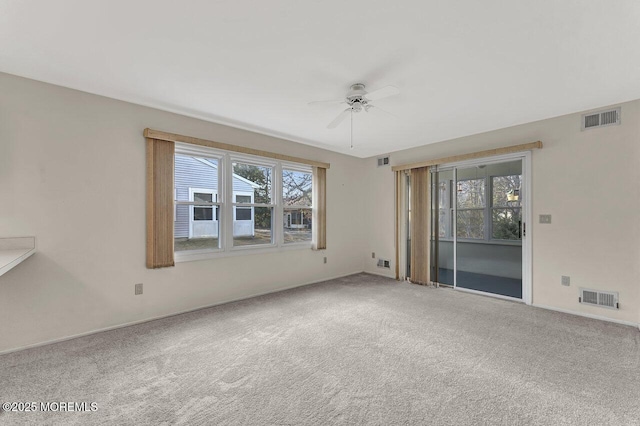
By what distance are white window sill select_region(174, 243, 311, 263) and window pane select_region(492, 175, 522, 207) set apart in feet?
12.3

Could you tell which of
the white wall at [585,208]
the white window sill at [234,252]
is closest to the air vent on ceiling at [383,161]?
the white wall at [585,208]

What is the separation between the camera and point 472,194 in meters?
5.52

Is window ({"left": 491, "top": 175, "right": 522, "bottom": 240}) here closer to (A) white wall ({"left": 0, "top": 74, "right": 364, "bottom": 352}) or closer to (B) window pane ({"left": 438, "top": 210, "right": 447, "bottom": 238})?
(B) window pane ({"left": 438, "top": 210, "right": 447, "bottom": 238})

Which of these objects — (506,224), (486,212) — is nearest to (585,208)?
(506,224)

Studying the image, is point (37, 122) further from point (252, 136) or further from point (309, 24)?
point (309, 24)

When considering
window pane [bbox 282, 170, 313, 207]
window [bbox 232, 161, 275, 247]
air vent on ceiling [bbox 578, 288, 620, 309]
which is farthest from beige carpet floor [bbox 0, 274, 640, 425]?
window pane [bbox 282, 170, 313, 207]

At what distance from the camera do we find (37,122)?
2.67 meters

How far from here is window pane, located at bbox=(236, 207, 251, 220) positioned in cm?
421

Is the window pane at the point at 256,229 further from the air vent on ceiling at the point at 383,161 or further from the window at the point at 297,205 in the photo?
the air vent on ceiling at the point at 383,161

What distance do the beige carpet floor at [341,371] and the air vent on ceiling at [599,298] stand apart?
0.29m

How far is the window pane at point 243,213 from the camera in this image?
421 cm

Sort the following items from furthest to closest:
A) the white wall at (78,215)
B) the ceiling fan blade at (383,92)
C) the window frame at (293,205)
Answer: the window frame at (293,205), the white wall at (78,215), the ceiling fan blade at (383,92)

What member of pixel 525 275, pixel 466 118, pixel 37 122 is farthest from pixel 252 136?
pixel 525 275

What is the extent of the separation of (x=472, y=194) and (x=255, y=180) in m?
4.23
